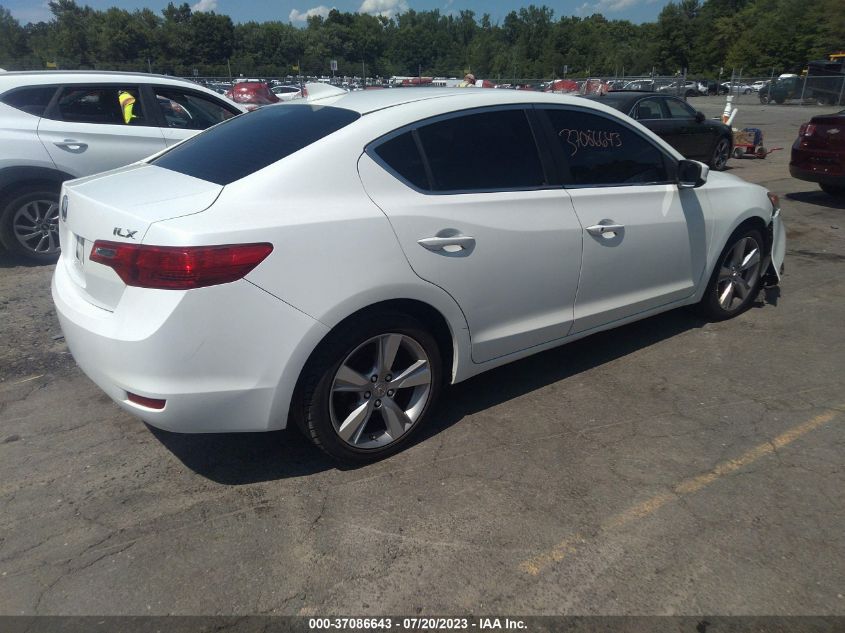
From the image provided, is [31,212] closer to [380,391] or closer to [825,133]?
[380,391]

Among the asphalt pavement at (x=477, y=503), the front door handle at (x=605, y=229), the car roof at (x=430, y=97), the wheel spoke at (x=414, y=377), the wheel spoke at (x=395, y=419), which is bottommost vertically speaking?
the asphalt pavement at (x=477, y=503)

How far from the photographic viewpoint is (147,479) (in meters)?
3.00

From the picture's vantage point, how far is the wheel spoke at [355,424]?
9.64ft

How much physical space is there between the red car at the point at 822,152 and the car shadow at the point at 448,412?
18.8 ft

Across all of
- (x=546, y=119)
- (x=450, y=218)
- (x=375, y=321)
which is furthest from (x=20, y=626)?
(x=546, y=119)

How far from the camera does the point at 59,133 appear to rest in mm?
6176

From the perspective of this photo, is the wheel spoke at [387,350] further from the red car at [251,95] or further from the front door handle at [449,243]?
the red car at [251,95]

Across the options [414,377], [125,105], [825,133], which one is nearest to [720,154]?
[825,133]

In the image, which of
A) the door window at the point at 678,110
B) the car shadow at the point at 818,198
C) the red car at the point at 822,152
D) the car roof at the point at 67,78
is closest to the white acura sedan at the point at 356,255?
the car roof at the point at 67,78

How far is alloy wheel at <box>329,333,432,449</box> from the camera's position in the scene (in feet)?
9.61

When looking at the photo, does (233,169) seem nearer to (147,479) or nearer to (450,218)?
(450,218)

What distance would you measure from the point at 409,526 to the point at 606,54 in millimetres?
106925

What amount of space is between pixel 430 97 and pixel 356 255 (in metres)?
1.10

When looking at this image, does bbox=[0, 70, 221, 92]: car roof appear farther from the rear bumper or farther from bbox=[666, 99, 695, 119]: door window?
bbox=[666, 99, 695, 119]: door window
